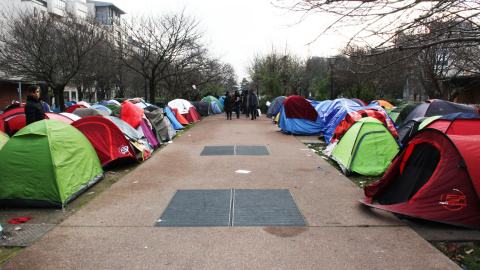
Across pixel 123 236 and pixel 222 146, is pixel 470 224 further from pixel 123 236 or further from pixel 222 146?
pixel 222 146

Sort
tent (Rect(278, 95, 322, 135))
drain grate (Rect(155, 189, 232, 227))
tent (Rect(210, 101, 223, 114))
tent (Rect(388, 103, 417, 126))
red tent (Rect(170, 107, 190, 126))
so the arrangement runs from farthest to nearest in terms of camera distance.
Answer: tent (Rect(210, 101, 223, 114)), red tent (Rect(170, 107, 190, 126)), tent (Rect(278, 95, 322, 135)), tent (Rect(388, 103, 417, 126)), drain grate (Rect(155, 189, 232, 227))

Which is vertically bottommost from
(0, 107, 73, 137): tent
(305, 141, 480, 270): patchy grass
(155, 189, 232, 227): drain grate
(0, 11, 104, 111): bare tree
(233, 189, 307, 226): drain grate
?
(155, 189, 232, 227): drain grate

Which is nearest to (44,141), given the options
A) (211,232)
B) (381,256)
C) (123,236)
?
(123,236)

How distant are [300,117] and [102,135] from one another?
9.44 m

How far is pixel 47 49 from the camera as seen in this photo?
1923 cm

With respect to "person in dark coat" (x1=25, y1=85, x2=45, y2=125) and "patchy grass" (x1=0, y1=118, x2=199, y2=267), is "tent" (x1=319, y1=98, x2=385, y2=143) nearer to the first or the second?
"patchy grass" (x1=0, y1=118, x2=199, y2=267)

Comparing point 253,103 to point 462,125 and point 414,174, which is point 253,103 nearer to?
point 462,125

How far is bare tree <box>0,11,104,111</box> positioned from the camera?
18734 mm

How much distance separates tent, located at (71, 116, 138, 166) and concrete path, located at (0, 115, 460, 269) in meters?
1.38

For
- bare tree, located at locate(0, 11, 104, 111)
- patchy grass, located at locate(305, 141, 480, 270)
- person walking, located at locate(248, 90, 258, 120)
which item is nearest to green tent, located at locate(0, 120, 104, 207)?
patchy grass, located at locate(305, 141, 480, 270)

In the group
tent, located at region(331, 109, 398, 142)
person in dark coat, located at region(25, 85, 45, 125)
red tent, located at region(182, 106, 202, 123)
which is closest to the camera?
person in dark coat, located at region(25, 85, 45, 125)

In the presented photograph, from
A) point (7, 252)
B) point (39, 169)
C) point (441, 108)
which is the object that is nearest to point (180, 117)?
point (441, 108)

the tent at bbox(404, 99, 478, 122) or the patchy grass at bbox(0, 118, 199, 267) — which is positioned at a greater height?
the tent at bbox(404, 99, 478, 122)

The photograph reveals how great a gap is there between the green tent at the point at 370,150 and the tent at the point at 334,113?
5.14 metres
